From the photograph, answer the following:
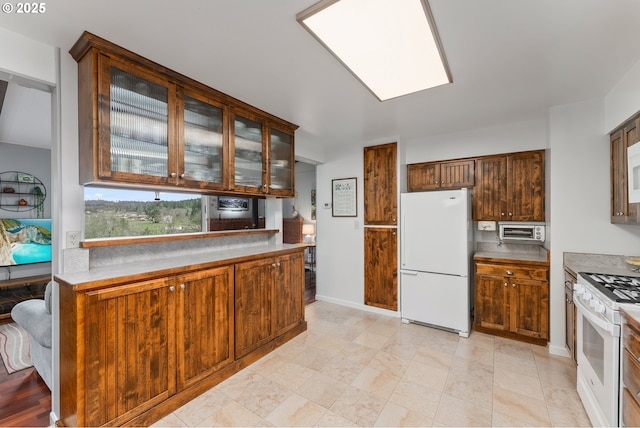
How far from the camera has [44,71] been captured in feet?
5.56

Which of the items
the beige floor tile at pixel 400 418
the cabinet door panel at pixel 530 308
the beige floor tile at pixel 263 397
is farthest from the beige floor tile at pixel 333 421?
the cabinet door panel at pixel 530 308

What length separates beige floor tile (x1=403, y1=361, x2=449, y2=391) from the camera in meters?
2.25

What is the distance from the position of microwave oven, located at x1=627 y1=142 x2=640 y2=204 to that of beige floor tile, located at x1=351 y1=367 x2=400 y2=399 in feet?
7.10

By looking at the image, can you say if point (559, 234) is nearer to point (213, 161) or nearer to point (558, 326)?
point (558, 326)

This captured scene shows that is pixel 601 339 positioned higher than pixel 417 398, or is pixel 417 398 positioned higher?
pixel 601 339

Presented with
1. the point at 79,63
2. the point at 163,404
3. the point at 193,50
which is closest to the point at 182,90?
the point at 193,50

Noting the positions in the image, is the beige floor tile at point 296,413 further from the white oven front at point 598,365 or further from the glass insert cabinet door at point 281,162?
the glass insert cabinet door at point 281,162

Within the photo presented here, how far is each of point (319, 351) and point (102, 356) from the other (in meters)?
1.81

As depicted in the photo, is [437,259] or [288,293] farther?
[437,259]

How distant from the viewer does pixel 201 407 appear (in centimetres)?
197

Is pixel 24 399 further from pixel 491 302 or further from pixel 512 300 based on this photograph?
pixel 512 300

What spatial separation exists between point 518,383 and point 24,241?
20.6 feet

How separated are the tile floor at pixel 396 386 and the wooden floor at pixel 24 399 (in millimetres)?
919

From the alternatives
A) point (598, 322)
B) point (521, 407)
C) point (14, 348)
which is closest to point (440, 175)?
point (598, 322)
